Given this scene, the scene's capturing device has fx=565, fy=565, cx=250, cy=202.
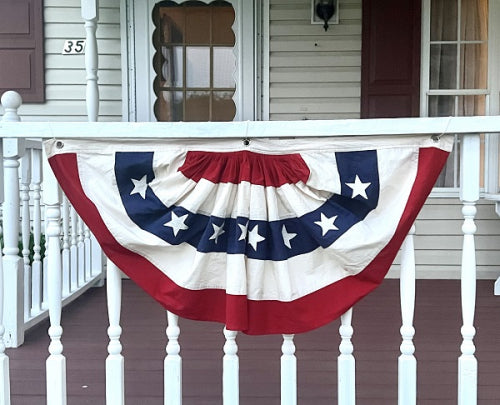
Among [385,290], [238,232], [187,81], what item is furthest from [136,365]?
[187,81]

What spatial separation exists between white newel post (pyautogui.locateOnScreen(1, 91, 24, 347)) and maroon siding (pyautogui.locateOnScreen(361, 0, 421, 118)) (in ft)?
9.09

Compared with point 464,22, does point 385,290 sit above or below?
below

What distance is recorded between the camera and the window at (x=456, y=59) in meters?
4.53

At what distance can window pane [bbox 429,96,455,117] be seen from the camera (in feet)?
15.0

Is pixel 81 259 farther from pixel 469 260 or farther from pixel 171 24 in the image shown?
pixel 469 260

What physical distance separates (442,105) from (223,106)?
1787 millimetres

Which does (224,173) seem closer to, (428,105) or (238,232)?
(238,232)

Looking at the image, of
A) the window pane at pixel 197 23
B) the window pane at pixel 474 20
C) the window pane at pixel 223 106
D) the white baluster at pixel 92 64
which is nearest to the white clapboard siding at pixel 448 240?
the window pane at pixel 474 20

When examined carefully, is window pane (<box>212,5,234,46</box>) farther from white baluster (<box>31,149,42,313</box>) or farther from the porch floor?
the porch floor

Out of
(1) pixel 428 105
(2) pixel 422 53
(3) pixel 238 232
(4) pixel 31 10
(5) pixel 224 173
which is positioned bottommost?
(3) pixel 238 232

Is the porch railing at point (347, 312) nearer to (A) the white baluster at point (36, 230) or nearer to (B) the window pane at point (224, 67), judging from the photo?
(A) the white baluster at point (36, 230)

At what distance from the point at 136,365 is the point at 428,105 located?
3192 mm

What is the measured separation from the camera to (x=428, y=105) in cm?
456

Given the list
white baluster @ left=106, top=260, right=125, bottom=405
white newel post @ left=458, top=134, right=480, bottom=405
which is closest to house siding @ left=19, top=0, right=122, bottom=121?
white baluster @ left=106, top=260, right=125, bottom=405
